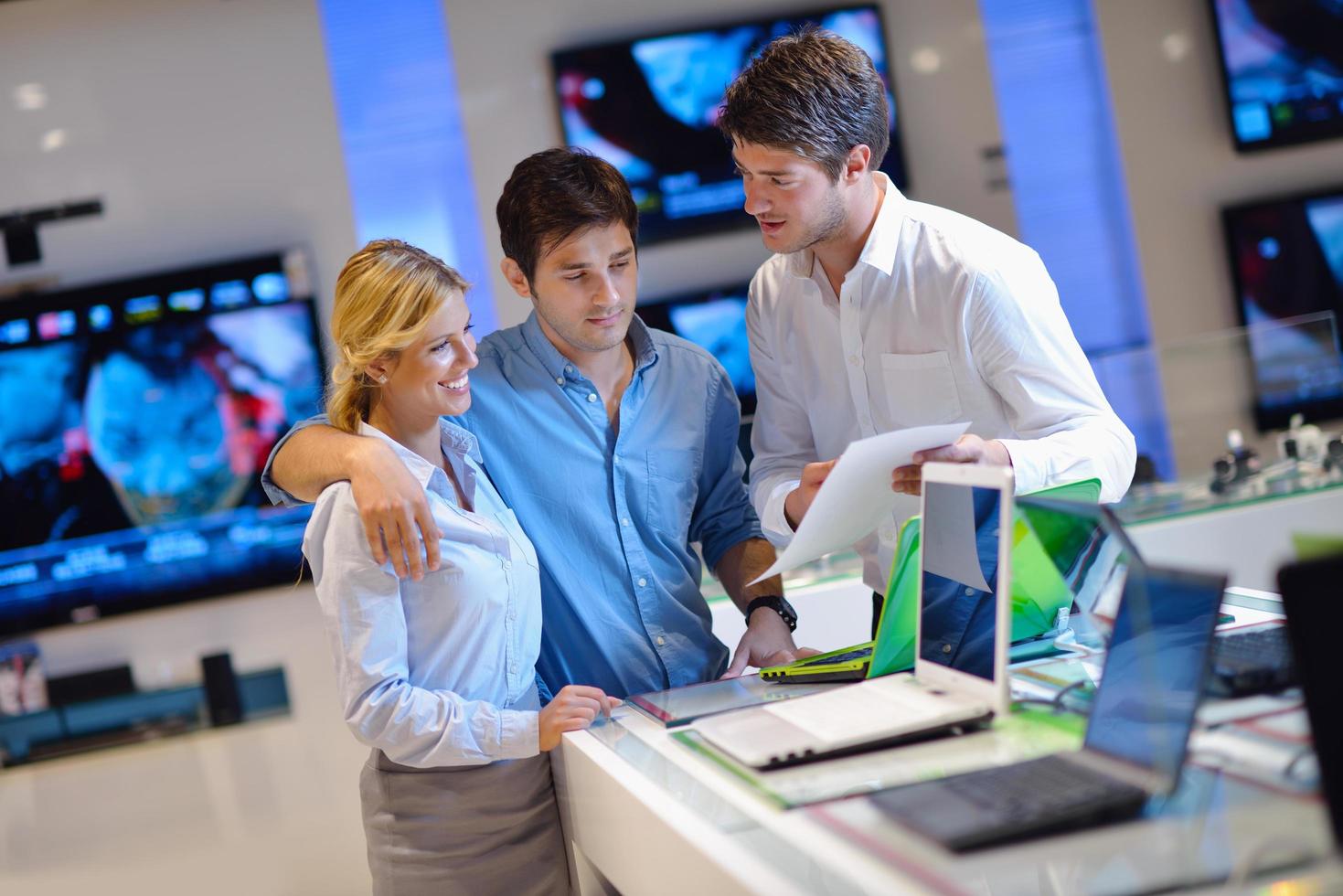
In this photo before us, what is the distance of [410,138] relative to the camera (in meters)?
4.89

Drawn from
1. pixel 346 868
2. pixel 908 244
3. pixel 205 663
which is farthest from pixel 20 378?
pixel 908 244

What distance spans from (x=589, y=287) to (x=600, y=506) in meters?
0.35

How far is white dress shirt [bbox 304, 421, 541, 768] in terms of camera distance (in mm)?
1650

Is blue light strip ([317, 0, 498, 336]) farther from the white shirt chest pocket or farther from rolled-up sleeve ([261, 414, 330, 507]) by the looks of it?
the white shirt chest pocket

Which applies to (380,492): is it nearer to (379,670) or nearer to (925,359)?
(379,670)

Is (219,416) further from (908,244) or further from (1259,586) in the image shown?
(1259,586)

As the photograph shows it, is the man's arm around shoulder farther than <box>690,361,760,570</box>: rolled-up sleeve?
No

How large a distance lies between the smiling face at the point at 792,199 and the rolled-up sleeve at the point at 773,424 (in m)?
0.26

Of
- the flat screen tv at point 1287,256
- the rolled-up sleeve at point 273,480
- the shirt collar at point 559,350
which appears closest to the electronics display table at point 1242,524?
the shirt collar at point 559,350

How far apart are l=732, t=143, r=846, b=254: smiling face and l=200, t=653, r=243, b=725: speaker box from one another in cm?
337

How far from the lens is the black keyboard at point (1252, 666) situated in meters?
1.21

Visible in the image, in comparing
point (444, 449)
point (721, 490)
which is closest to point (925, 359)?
point (721, 490)

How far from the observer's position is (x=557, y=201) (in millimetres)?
1997

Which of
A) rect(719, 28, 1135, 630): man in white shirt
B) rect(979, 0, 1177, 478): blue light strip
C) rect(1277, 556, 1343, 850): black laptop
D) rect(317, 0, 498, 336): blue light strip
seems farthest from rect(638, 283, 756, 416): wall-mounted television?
rect(1277, 556, 1343, 850): black laptop
